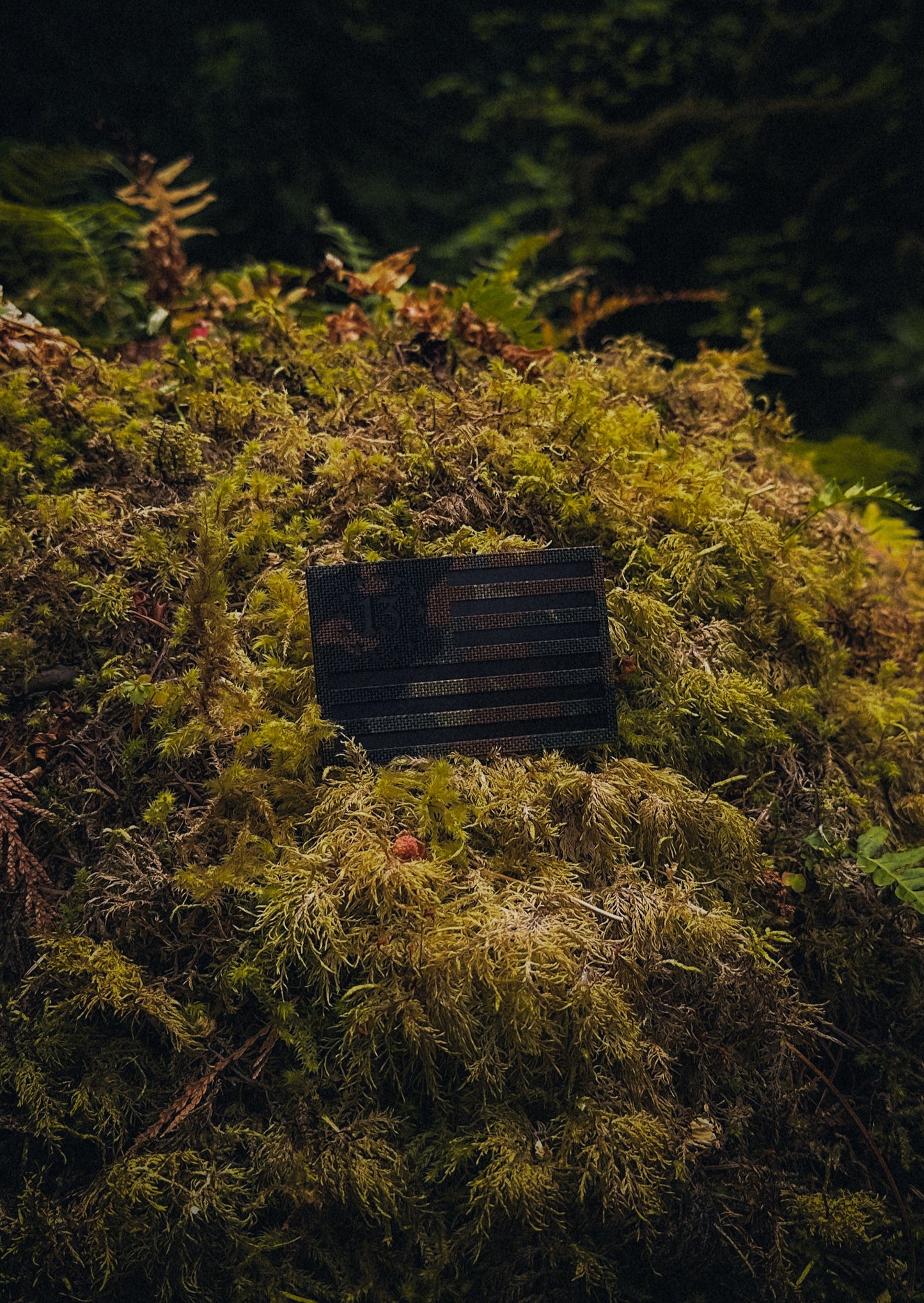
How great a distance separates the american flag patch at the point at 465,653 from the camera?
1.87m

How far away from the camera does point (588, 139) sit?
16.1 ft

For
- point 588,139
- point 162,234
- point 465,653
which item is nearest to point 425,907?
point 465,653

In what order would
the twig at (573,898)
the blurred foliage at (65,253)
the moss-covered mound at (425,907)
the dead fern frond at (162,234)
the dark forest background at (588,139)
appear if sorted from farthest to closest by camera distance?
the dark forest background at (588,139) → the dead fern frond at (162,234) → the blurred foliage at (65,253) → the twig at (573,898) → the moss-covered mound at (425,907)

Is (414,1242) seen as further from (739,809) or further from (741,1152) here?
(739,809)

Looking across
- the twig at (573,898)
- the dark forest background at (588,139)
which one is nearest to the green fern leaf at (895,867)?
the twig at (573,898)

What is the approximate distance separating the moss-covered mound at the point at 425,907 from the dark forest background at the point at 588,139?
9.18 ft

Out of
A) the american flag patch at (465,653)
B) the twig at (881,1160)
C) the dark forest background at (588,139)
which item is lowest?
the twig at (881,1160)

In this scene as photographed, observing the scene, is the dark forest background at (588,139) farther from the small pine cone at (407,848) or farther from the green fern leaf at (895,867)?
the small pine cone at (407,848)

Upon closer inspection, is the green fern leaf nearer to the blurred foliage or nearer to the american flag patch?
the american flag patch

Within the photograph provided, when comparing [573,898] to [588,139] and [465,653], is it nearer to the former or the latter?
[465,653]

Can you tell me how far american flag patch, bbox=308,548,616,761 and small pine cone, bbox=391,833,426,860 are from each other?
0.65 ft

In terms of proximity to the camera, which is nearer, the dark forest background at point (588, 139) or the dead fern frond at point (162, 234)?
the dead fern frond at point (162, 234)

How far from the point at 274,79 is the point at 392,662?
3971mm

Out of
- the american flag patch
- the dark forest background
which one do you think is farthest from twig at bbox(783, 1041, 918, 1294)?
the dark forest background
